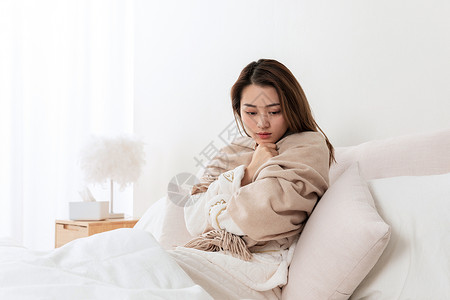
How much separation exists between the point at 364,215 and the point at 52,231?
285 cm

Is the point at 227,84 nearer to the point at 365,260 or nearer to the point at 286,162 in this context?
the point at 286,162

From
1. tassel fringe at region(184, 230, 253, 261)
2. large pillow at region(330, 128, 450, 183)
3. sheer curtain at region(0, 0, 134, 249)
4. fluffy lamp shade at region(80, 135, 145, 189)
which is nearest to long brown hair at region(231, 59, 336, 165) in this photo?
large pillow at region(330, 128, 450, 183)

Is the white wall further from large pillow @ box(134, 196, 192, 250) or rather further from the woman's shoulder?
large pillow @ box(134, 196, 192, 250)

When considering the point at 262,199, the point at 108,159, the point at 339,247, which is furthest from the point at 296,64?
the point at 108,159

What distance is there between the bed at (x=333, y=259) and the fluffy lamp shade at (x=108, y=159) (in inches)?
62.5

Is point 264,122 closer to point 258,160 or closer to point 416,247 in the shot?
point 258,160

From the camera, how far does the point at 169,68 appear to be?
3102mm

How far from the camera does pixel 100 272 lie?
0.97 metres

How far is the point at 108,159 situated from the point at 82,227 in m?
0.41

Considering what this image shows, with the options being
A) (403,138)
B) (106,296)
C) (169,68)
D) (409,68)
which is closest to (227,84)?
(169,68)

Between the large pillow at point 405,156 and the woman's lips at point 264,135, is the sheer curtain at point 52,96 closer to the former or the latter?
the woman's lips at point 264,135

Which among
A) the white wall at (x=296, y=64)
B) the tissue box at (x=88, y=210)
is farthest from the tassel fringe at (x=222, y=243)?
the tissue box at (x=88, y=210)

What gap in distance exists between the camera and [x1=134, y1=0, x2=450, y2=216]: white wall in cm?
157

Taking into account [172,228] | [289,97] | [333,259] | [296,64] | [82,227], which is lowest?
[82,227]
